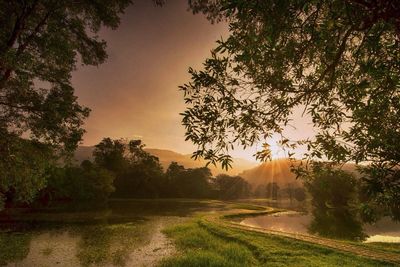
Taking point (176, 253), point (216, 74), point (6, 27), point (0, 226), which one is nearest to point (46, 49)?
point (6, 27)

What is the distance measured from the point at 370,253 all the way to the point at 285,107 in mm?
15361

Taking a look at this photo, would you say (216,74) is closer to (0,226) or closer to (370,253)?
(370,253)

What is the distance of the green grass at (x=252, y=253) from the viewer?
651 inches

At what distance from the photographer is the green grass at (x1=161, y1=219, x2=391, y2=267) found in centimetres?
1655

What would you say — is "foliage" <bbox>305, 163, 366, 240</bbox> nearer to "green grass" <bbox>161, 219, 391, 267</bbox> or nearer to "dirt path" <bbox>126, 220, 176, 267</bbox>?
"green grass" <bbox>161, 219, 391, 267</bbox>

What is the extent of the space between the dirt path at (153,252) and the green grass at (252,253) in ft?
2.50

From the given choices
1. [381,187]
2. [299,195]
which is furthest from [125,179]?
[381,187]

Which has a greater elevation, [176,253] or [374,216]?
[374,216]

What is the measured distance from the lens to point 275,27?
21.3ft

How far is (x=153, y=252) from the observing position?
67.1 feet

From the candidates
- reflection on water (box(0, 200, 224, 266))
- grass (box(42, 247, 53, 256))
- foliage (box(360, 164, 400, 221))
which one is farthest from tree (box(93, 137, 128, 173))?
foliage (box(360, 164, 400, 221))

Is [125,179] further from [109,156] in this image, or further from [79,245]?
[79,245]

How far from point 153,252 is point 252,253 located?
6673mm

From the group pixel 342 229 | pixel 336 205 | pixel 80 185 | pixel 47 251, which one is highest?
pixel 80 185
